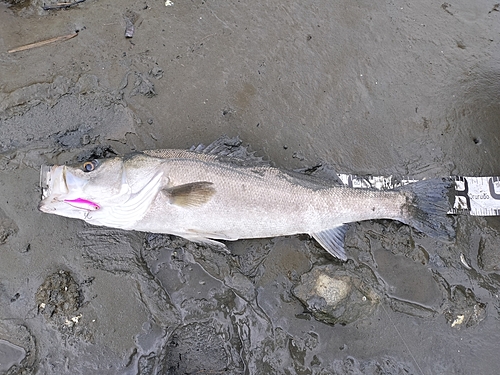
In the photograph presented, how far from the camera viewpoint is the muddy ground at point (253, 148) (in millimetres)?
3695

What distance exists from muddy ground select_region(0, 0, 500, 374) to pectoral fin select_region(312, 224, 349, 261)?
0.17 metres

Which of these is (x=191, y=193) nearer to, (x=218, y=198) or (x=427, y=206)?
(x=218, y=198)

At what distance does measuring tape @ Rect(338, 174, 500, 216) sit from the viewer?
404 cm

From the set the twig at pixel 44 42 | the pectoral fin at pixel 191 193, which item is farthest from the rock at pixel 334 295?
the twig at pixel 44 42

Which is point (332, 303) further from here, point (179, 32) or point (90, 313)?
point (179, 32)

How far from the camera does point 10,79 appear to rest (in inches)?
157

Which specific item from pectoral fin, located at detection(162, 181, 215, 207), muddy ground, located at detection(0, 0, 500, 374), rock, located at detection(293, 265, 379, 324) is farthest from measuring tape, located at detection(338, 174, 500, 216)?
pectoral fin, located at detection(162, 181, 215, 207)

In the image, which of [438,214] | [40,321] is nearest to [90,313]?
[40,321]

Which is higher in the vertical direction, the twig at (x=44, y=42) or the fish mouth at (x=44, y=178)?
the twig at (x=44, y=42)

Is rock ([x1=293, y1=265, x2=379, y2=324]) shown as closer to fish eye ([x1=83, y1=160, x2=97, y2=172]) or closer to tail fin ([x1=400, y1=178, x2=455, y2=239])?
tail fin ([x1=400, y1=178, x2=455, y2=239])

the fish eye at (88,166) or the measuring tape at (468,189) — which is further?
the measuring tape at (468,189)

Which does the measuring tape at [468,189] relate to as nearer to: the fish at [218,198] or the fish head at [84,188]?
the fish at [218,198]

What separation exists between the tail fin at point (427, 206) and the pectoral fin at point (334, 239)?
0.64m

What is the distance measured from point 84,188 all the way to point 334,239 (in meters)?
2.38
